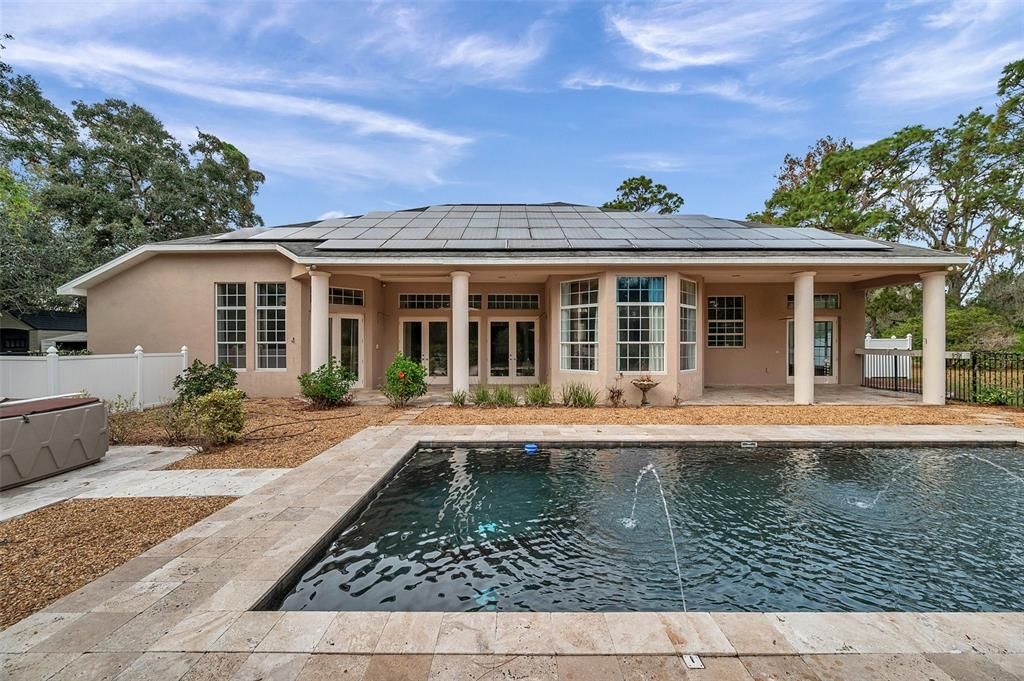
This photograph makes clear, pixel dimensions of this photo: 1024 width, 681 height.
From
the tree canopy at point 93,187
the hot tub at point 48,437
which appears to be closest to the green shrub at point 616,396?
the hot tub at point 48,437

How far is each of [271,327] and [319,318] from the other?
1957mm

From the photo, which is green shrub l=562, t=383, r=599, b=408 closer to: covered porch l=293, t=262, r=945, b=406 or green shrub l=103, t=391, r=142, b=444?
covered porch l=293, t=262, r=945, b=406

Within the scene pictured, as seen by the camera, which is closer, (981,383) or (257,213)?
(981,383)

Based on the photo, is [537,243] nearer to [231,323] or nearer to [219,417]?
[219,417]

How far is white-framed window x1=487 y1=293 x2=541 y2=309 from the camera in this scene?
46.8 feet

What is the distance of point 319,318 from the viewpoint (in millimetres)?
10797

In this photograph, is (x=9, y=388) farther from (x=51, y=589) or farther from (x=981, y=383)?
(x=981, y=383)

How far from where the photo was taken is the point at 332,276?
39.4ft

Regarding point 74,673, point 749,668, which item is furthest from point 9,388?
point 749,668

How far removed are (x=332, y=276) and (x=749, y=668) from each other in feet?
39.8

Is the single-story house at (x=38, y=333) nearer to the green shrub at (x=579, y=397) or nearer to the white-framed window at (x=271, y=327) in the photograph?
the white-framed window at (x=271, y=327)

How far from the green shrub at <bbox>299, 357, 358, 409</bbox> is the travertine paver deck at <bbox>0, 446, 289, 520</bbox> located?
12.8 ft

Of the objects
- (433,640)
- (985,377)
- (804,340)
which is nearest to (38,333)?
(433,640)

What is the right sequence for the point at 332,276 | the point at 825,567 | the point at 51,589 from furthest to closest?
1. the point at 332,276
2. the point at 825,567
3. the point at 51,589
